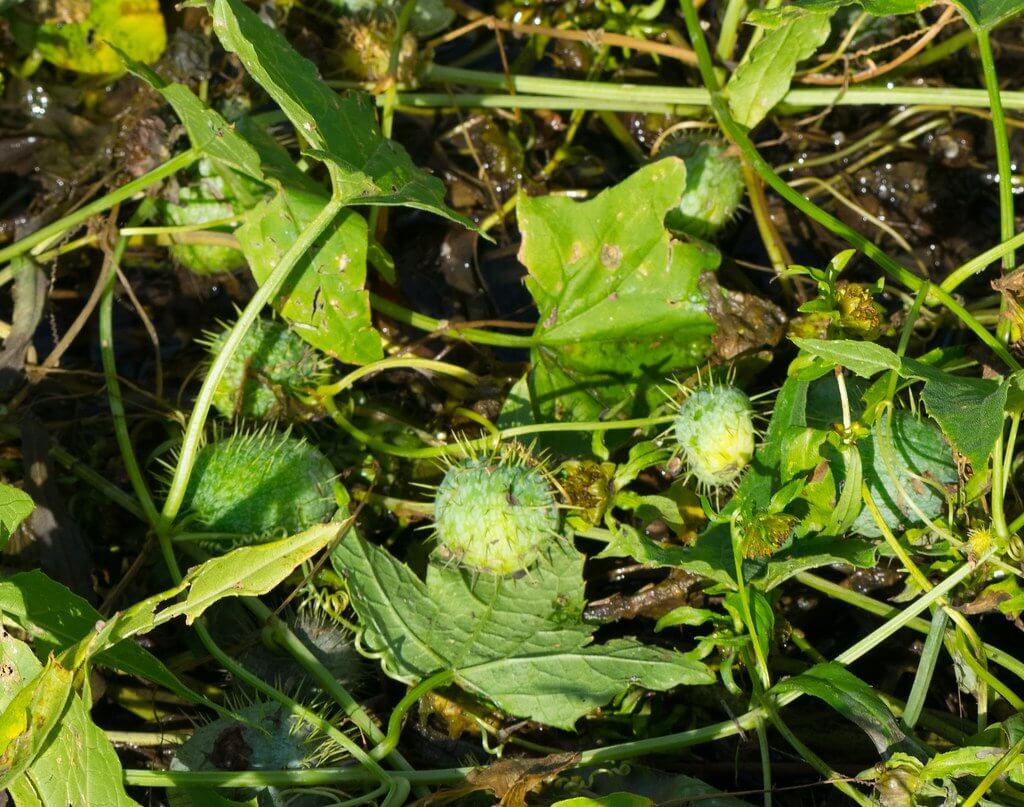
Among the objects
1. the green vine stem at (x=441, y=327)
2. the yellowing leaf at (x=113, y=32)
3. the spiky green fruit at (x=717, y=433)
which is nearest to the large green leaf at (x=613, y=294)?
the green vine stem at (x=441, y=327)

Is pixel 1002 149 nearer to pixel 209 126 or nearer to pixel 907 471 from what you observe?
pixel 907 471

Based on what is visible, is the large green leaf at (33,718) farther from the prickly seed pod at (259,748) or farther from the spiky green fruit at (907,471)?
the spiky green fruit at (907,471)

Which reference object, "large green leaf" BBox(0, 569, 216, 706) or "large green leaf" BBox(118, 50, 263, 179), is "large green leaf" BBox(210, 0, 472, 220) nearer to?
"large green leaf" BBox(118, 50, 263, 179)

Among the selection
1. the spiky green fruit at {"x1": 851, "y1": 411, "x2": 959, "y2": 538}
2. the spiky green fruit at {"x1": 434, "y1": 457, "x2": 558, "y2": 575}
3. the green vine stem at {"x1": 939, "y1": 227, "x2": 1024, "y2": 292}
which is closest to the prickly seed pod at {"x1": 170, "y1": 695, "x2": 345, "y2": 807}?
the spiky green fruit at {"x1": 434, "y1": 457, "x2": 558, "y2": 575}

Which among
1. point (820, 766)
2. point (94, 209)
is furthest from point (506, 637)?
point (94, 209)

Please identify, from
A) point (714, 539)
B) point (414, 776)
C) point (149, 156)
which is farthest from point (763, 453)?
point (149, 156)
